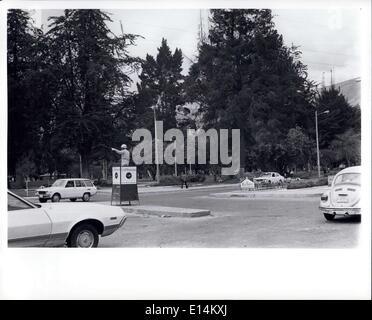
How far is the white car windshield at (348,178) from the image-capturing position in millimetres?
5838

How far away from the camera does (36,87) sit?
6539 mm

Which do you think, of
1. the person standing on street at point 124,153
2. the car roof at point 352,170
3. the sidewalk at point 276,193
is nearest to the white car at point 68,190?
the person standing on street at point 124,153

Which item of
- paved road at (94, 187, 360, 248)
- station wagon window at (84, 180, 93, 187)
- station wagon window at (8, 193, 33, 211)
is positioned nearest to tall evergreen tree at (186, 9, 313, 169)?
paved road at (94, 187, 360, 248)

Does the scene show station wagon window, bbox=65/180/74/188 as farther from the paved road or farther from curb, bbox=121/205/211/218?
curb, bbox=121/205/211/218

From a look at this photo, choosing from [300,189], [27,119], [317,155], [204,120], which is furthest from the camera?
[300,189]

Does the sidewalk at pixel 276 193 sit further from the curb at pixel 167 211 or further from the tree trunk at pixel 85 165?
the tree trunk at pixel 85 165

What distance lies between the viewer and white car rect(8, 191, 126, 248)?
213 inches

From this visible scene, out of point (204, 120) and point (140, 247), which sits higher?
point (204, 120)

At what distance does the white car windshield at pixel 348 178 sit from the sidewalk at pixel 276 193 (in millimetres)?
447

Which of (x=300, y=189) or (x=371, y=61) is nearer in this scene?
(x=371, y=61)

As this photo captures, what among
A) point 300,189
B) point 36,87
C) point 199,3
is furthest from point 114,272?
point 300,189

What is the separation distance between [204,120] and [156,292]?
2894 millimetres
